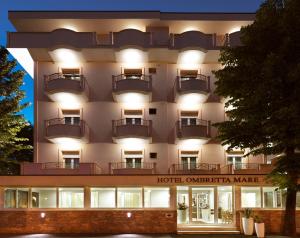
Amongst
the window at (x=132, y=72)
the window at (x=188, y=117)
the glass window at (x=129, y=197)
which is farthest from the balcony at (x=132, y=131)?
the glass window at (x=129, y=197)

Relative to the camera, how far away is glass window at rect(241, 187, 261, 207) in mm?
26438

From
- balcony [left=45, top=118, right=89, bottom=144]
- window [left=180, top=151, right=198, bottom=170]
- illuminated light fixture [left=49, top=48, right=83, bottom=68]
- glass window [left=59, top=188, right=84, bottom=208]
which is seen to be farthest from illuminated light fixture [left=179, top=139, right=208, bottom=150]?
illuminated light fixture [left=49, top=48, right=83, bottom=68]

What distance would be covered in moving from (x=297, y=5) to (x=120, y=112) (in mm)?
13750

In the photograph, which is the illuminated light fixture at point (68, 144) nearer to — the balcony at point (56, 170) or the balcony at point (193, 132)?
the balcony at point (56, 170)

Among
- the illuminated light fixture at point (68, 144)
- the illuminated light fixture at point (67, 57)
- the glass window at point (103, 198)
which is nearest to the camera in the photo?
the glass window at point (103, 198)

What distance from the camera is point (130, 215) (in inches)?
1014

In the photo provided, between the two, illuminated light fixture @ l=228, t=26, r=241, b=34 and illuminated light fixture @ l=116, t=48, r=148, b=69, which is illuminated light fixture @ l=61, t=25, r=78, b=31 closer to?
illuminated light fixture @ l=116, t=48, r=148, b=69

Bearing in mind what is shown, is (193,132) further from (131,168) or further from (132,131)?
(131,168)

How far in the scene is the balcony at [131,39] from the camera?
29.8 metres

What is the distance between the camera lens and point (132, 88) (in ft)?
96.8

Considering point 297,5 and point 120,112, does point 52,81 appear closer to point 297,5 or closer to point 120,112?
point 120,112

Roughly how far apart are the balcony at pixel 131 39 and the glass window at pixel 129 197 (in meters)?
9.60

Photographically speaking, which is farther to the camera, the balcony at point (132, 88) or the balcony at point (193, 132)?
the balcony at point (132, 88)

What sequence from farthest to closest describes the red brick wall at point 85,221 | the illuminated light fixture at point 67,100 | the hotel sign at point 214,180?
1. the illuminated light fixture at point 67,100
2. the hotel sign at point 214,180
3. the red brick wall at point 85,221
